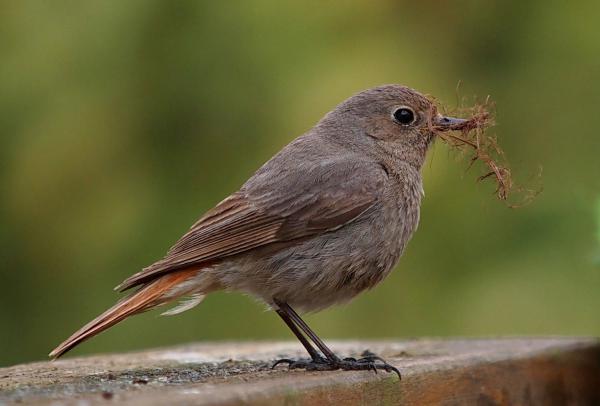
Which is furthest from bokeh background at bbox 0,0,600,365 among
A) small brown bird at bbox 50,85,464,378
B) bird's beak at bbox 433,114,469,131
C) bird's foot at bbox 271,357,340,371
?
bird's foot at bbox 271,357,340,371

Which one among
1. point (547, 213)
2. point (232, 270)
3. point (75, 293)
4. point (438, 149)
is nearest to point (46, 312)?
point (75, 293)

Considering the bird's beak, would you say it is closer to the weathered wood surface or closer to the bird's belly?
the bird's belly

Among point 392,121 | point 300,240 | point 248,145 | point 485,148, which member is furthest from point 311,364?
point 248,145

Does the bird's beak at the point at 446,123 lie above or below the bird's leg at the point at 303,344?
above

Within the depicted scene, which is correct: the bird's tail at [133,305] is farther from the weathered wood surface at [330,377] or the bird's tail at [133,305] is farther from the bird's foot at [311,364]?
the bird's foot at [311,364]

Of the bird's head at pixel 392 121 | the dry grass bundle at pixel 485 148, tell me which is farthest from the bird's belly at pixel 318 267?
the bird's head at pixel 392 121

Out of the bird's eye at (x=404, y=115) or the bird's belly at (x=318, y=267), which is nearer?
the bird's belly at (x=318, y=267)
